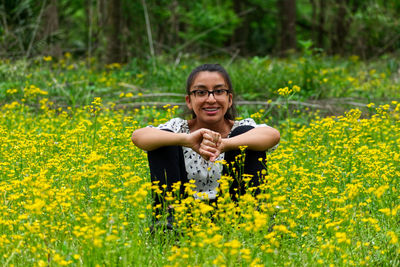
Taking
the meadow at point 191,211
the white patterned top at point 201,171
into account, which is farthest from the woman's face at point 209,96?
the meadow at point 191,211

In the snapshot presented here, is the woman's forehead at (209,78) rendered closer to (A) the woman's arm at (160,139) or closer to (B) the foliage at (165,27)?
(A) the woman's arm at (160,139)

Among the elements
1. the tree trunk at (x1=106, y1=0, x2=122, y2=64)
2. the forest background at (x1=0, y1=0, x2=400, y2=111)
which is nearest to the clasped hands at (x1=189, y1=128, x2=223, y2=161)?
the forest background at (x1=0, y1=0, x2=400, y2=111)

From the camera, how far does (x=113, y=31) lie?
10641mm

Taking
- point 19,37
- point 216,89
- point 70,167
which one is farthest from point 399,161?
point 19,37

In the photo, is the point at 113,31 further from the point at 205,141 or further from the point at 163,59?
the point at 205,141

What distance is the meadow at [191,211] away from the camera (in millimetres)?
2266

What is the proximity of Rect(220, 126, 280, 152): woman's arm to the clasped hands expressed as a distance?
0.04 meters

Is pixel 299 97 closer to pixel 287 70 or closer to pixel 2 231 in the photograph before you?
pixel 287 70

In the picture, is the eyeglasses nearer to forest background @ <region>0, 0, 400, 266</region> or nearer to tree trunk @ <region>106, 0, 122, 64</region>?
forest background @ <region>0, 0, 400, 266</region>

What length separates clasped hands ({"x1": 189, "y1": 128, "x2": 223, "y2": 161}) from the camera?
306cm

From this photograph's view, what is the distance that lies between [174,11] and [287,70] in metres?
5.95

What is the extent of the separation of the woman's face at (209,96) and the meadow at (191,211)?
53cm

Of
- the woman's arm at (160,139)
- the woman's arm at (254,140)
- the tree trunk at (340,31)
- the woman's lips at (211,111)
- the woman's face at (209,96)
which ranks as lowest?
the woman's arm at (254,140)

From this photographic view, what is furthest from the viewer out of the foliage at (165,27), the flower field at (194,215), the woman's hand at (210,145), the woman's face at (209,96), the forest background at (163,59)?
the foliage at (165,27)
